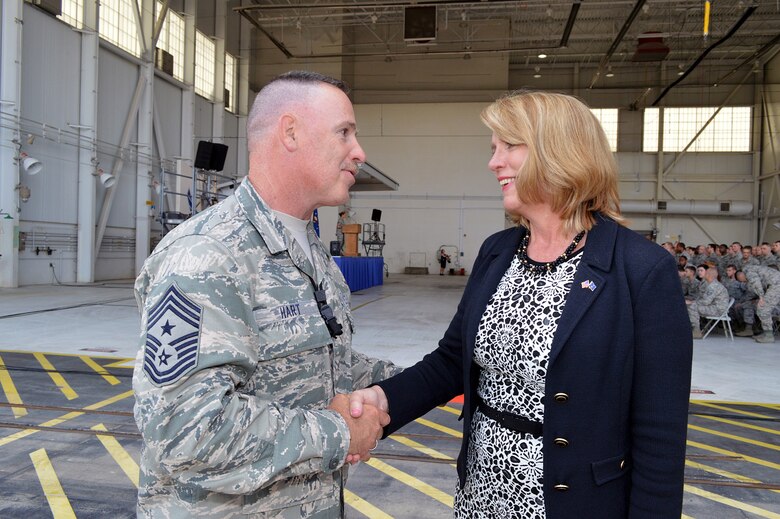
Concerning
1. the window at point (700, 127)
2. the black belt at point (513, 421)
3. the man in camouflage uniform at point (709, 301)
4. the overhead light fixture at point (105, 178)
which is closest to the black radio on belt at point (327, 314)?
the black belt at point (513, 421)

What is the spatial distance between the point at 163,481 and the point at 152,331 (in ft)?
1.35

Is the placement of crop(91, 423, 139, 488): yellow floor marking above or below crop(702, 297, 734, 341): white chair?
below

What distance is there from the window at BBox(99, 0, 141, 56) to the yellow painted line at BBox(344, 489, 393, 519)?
19.2 m

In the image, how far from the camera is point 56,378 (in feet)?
21.0

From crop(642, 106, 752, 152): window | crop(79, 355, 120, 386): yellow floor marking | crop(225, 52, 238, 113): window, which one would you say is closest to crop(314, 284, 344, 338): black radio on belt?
crop(79, 355, 120, 386): yellow floor marking

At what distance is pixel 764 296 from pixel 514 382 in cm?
1122

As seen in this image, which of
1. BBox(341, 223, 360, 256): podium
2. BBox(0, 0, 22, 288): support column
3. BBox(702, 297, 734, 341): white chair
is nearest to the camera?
BBox(702, 297, 734, 341): white chair

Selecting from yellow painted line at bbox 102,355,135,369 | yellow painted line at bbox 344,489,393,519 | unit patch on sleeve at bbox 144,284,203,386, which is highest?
unit patch on sleeve at bbox 144,284,203,386

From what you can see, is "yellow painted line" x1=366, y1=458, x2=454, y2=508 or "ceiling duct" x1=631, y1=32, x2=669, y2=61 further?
"ceiling duct" x1=631, y1=32, x2=669, y2=61

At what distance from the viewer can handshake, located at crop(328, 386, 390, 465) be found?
1.55 meters

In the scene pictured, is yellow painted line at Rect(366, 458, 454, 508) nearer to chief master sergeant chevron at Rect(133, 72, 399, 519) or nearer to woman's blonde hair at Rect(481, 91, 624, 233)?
chief master sergeant chevron at Rect(133, 72, 399, 519)

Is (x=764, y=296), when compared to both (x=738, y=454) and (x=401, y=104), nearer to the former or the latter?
(x=738, y=454)

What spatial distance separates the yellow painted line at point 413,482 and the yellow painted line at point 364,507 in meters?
0.36

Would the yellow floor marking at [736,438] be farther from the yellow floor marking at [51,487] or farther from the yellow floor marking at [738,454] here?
the yellow floor marking at [51,487]
